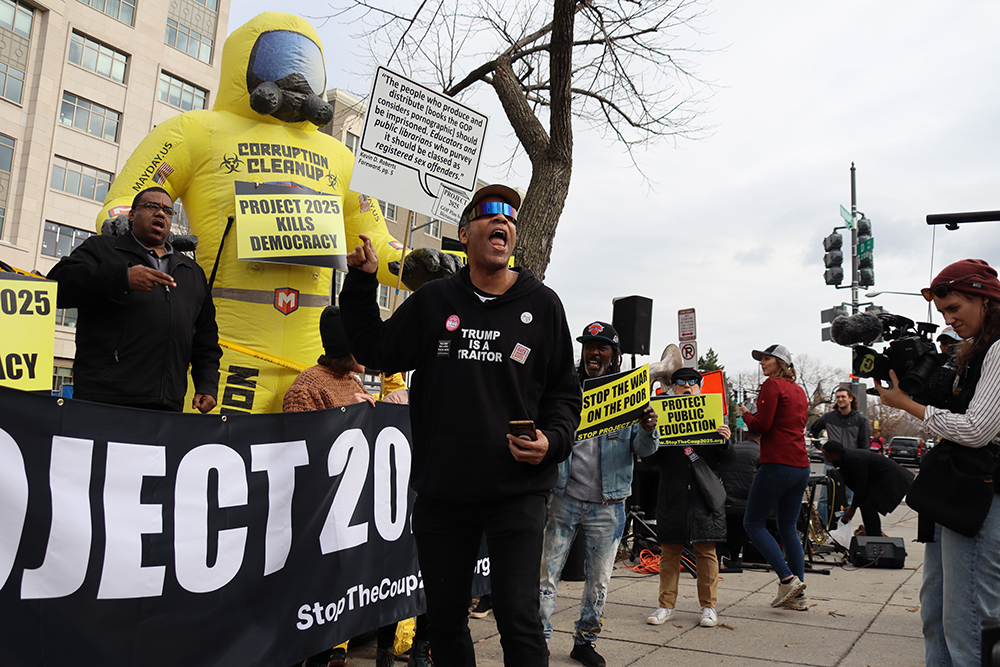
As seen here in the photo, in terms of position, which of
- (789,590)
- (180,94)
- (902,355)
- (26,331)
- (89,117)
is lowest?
(789,590)

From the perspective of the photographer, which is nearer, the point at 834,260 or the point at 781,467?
the point at 781,467

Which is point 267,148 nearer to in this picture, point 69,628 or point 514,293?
point 514,293

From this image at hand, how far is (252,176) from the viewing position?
4.52 metres

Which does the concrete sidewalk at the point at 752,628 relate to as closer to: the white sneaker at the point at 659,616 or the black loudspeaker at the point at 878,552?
the white sneaker at the point at 659,616

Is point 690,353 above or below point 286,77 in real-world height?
below

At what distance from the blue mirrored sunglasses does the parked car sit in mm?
45133

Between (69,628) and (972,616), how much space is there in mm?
3374

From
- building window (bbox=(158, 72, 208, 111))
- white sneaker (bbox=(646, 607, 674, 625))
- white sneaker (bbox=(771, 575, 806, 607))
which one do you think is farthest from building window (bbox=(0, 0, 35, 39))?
white sneaker (bbox=(771, 575, 806, 607))

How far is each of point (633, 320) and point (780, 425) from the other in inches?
115

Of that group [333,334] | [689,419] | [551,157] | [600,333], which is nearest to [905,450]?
[551,157]

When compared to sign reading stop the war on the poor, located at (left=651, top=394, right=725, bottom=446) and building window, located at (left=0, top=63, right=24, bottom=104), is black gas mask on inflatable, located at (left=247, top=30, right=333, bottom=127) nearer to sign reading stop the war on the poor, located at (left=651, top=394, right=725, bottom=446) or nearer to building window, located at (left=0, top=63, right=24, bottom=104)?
sign reading stop the war on the poor, located at (left=651, top=394, right=725, bottom=446)


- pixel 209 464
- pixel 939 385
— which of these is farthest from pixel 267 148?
pixel 939 385

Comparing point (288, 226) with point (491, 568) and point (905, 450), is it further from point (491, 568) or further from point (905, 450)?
point (905, 450)

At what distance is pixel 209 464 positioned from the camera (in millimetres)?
3254
